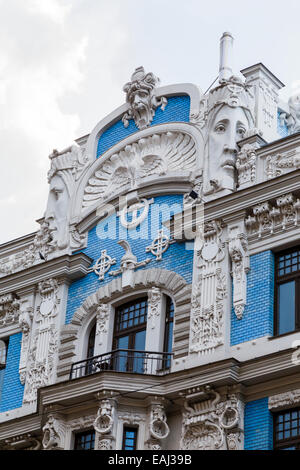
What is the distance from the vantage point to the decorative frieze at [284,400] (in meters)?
26.7

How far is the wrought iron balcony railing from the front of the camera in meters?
29.5

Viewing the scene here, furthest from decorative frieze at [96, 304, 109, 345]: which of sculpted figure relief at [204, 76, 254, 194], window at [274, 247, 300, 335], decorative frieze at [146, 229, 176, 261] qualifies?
window at [274, 247, 300, 335]

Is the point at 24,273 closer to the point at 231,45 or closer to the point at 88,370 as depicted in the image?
the point at 88,370

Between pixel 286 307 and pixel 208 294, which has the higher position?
pixel 208 294

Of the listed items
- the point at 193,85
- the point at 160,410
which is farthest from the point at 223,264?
the point at 193,85

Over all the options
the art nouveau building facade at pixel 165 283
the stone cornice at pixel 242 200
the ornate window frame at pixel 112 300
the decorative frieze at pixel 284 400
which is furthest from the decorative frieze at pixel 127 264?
the decorative frieze at pixel 284 400

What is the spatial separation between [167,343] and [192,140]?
5962mm

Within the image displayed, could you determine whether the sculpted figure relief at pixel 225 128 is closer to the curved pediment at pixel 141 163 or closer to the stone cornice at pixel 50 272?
the curved pediment at pixel 141 163

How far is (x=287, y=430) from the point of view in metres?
26.8

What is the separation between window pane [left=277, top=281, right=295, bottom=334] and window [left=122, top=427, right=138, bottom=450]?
14.4 ft

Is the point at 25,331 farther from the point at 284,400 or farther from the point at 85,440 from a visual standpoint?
the point at 284,400

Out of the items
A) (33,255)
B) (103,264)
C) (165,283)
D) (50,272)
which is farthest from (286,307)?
(33,255)

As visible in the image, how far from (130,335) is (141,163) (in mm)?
5251
